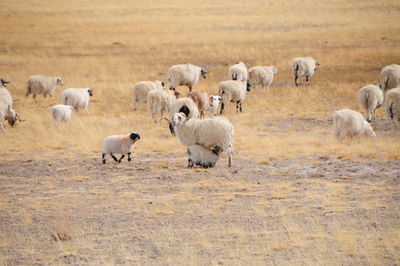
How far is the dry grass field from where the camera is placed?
8867 mm

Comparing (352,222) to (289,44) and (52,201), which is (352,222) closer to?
(52,201)

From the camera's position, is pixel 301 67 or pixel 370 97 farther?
pixel 301 67

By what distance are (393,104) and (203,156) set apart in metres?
6.42

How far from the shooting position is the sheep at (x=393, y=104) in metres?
17.1

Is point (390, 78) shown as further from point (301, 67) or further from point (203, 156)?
point (203, 156)

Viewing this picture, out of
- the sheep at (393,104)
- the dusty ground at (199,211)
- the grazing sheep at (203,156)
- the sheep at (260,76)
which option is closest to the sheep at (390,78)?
the sheep at (393,104)

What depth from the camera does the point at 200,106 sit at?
1888 centimetres

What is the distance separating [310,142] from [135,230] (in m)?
7.40

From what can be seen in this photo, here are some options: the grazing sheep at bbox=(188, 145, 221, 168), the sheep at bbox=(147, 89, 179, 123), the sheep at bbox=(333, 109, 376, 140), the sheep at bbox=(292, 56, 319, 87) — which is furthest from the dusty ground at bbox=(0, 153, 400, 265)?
the sheep at bbox=(292, 56, 319, 87)

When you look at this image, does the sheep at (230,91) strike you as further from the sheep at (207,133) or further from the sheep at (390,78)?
the sheep at (207,133)

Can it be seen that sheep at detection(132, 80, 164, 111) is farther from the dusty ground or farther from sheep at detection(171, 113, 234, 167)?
sheep at detection(171, 113, 234, 167)

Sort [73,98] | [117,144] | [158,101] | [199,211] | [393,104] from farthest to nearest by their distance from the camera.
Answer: [73,98]
[158,101]
[393,104]
[117,144]
[199,211]

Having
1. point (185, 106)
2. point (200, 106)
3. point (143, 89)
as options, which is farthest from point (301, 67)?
point (185, 106)

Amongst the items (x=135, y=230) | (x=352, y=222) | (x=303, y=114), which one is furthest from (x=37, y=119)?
(x=352, y=222)
